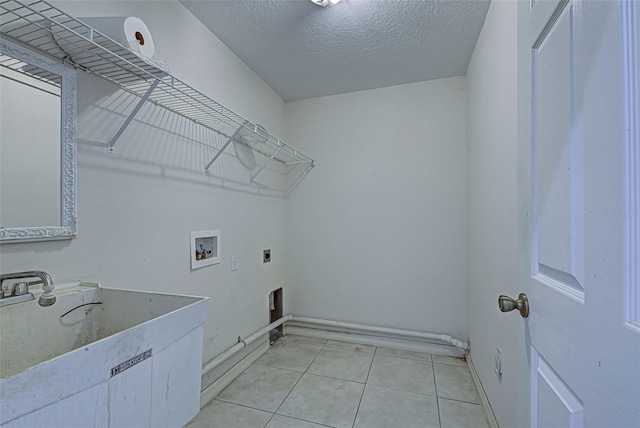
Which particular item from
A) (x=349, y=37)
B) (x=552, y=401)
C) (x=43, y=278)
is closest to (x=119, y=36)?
(x=43, y=278)

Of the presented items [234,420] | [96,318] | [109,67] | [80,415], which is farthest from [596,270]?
[234,420]

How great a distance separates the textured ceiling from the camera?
5.06ft

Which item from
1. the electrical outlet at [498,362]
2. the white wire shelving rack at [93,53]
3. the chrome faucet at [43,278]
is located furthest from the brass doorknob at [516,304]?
the white wire shelving rack at [93,53]

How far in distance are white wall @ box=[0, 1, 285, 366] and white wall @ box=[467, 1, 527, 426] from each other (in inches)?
61.4

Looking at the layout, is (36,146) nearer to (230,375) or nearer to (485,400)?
(230,375)

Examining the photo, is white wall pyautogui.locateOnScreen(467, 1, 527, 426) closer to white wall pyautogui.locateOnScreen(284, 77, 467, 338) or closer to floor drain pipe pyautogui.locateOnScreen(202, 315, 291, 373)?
white wall pyautogui.locateOnScreen(284, 77, 467, 338)

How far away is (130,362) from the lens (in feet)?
2.12

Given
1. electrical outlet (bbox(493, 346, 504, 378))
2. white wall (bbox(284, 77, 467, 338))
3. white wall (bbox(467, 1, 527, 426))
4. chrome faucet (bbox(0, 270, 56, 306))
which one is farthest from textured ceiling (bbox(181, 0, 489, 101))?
electrical outlet (bbox(493, 346, 504, 378))

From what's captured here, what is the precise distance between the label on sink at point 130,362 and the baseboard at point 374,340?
2104 mm

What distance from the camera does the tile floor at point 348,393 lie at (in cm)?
151

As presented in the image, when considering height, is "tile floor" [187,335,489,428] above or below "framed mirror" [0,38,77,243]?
below

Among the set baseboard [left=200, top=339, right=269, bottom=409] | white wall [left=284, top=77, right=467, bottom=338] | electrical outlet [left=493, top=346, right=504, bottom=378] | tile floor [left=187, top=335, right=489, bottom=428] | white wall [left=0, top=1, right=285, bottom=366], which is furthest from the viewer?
white wall [left=284, top=77, right=467, bottom=338]

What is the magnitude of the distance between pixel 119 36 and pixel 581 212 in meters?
1.47

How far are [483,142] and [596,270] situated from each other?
147 cm
